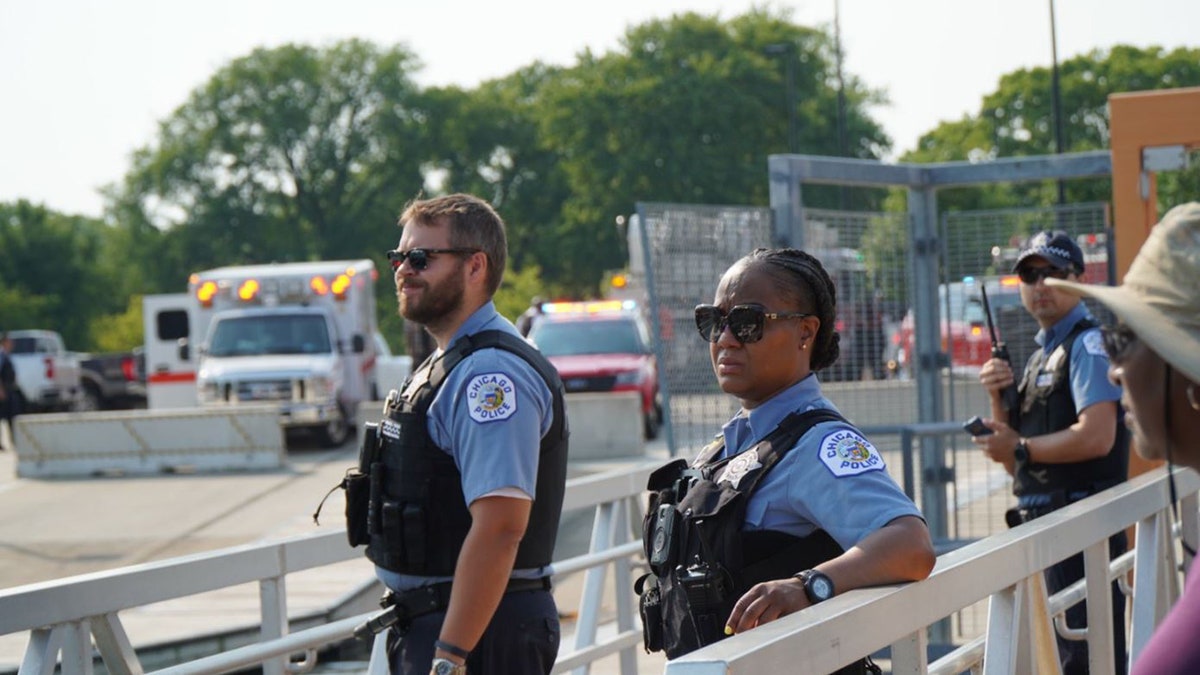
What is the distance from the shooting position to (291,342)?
24703 mm

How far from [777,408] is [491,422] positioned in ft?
2.23

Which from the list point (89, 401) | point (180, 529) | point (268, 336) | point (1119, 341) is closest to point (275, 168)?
point (89, 401)

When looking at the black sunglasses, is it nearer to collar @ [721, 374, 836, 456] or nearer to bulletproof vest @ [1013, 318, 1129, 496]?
collar @ [721, 374, 836, 456]

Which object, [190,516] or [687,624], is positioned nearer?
[687,624]

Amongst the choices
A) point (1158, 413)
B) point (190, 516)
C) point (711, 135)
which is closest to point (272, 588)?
point (1158, 413)

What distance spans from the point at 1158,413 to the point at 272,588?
3086 millimetres

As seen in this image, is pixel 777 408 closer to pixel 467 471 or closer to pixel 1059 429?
pixel 467 471

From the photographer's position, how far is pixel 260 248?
238 feet

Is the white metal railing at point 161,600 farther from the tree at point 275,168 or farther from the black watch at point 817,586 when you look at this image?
the tree at point 275,168

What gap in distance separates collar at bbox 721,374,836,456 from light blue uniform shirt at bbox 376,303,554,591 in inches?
20.6

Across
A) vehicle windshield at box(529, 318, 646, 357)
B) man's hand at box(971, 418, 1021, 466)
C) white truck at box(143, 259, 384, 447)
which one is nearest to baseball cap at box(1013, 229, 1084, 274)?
man's hand at box(971, 418, 1021, 466)

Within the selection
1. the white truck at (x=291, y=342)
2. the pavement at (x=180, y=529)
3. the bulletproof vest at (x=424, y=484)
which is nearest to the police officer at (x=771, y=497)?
the bulletproof vest at (x=424, y=484)

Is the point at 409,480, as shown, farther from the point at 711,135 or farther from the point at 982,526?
the point at 711,135

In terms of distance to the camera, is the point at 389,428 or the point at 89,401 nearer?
the point at 389,428
